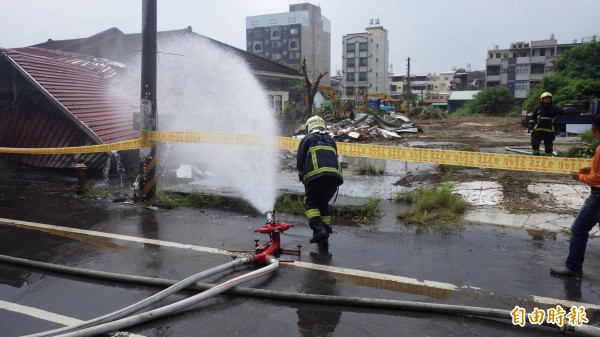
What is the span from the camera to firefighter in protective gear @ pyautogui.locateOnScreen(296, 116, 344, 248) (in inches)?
221

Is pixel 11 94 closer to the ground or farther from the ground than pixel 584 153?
farther from the ground

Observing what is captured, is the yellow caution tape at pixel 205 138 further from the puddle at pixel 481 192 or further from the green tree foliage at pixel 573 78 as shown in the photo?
the green tree foliage at pixel 573 78

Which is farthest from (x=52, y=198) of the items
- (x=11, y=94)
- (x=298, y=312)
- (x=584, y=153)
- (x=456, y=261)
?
(x=584, y=153)

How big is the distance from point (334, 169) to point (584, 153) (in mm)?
8757

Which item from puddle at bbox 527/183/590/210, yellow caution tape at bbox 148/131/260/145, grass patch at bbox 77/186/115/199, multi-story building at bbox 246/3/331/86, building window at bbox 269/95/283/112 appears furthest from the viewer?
multi-story building at bbox 246/3/331/86

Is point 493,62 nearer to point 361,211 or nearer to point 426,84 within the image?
point 426,84

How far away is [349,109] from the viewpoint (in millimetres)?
31250

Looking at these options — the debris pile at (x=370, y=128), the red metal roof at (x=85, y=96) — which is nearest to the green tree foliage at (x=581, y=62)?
the debris pile at (x=370, y=128)

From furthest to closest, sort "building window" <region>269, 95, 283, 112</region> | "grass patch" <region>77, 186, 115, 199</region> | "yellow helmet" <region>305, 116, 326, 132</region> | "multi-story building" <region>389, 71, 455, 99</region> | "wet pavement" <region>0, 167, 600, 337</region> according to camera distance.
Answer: "multi-story building" <region>389, 71, 455, 99</region>
"building window" <region>269, 95, 283, 112</region>
"grass patch" <region>77, 186, 115, 199</region>
"yellow helmet" <region>305, 116, 326, 132</region>
"wet pavement" <region>0, 167, 600, 337</region>

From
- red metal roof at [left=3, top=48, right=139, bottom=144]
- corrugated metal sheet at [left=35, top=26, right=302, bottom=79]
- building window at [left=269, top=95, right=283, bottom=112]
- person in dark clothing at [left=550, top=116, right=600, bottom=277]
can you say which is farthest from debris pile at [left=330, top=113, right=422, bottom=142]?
person in dark clothing at [left=550, top=116, right=600, bottom=277]

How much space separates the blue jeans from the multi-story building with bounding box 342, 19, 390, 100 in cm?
9835

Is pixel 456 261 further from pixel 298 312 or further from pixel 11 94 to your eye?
pixel 11 94

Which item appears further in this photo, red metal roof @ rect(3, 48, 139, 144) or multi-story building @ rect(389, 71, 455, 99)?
multi-story building @ rect(389, 71, 455, 99)

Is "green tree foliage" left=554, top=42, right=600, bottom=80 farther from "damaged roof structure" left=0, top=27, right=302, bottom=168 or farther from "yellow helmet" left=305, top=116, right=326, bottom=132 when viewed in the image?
"yellow helmet" left=305, top=116, right=326, bottom=132
